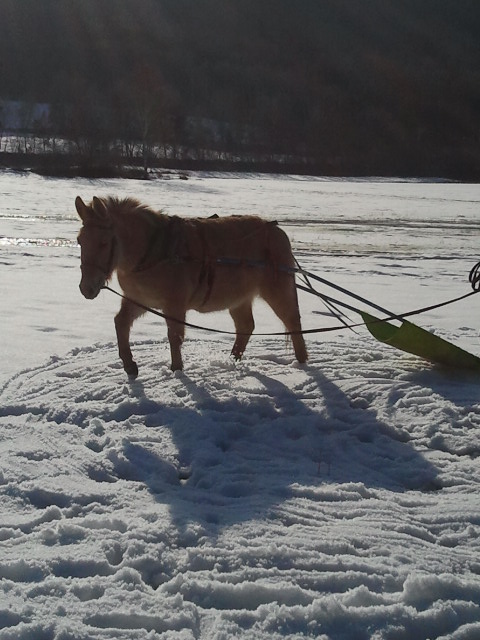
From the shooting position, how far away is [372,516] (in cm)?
357

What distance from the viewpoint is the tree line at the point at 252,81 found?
68.0m

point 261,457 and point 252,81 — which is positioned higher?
point 252,81

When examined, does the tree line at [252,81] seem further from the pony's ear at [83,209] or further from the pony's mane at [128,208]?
the pony's ear at [83,209]

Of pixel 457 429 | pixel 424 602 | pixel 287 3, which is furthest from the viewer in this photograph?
pixel 287 3

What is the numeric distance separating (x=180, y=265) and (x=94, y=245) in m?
0.77

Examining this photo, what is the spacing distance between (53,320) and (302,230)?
11120 mm

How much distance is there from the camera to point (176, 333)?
229 inches

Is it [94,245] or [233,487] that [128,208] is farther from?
[233,487]

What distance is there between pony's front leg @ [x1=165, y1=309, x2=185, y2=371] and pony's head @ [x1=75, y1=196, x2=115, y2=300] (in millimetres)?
678

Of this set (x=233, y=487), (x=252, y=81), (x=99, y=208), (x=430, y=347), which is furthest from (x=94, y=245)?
(x=252, y=81)

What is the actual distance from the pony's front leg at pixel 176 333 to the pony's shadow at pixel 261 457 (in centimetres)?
57

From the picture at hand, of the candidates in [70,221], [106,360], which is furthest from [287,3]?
[106,360]

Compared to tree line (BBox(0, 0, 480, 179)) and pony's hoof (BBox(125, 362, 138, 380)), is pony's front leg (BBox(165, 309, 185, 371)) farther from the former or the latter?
tree line (BBox(0, 0, 480, 179))

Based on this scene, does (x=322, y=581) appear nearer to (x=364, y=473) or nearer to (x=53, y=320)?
(x=364, y=473)
